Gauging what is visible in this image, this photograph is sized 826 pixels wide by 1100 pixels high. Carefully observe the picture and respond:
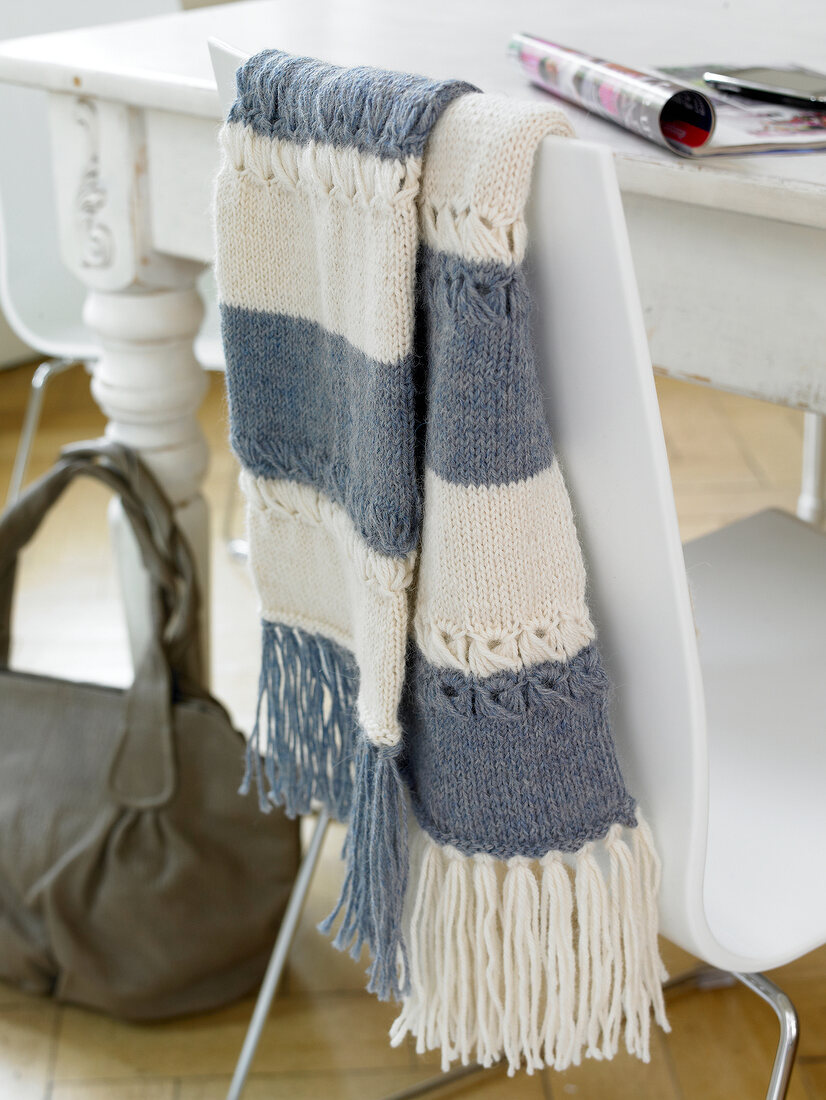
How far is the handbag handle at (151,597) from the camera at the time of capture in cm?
98

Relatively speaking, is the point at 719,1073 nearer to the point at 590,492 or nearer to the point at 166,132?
the point at 590,492

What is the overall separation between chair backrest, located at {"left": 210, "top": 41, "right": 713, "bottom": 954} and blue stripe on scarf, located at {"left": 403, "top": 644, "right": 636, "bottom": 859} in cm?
2

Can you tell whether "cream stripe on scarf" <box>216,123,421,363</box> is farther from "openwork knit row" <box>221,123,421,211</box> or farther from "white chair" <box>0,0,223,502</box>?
"white chair" <box>0,0,223,502</box>

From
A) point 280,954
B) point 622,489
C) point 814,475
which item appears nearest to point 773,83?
point 622,489

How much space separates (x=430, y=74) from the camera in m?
0.84

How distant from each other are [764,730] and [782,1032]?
17 cm

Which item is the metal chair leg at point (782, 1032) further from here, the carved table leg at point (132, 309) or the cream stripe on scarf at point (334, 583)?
the carved table leg at point (132, 309)

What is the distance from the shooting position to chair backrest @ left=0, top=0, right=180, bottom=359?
53.8 inches

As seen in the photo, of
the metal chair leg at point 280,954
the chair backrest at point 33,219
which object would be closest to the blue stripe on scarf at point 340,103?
the metal chair leg at point 280,954

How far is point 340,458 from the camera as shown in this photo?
62 cm

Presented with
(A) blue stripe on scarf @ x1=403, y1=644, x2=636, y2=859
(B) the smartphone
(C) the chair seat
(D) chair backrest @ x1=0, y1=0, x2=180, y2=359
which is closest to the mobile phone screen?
(B) the smartphone

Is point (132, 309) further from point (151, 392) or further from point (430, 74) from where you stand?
point (430, 74)

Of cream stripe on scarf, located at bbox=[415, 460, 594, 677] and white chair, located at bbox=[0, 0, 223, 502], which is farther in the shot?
white chair, located at bbox=[0, 0, 223, 502]

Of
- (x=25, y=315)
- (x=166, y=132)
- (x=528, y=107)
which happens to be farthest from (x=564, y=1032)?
(x=25, y=315)
